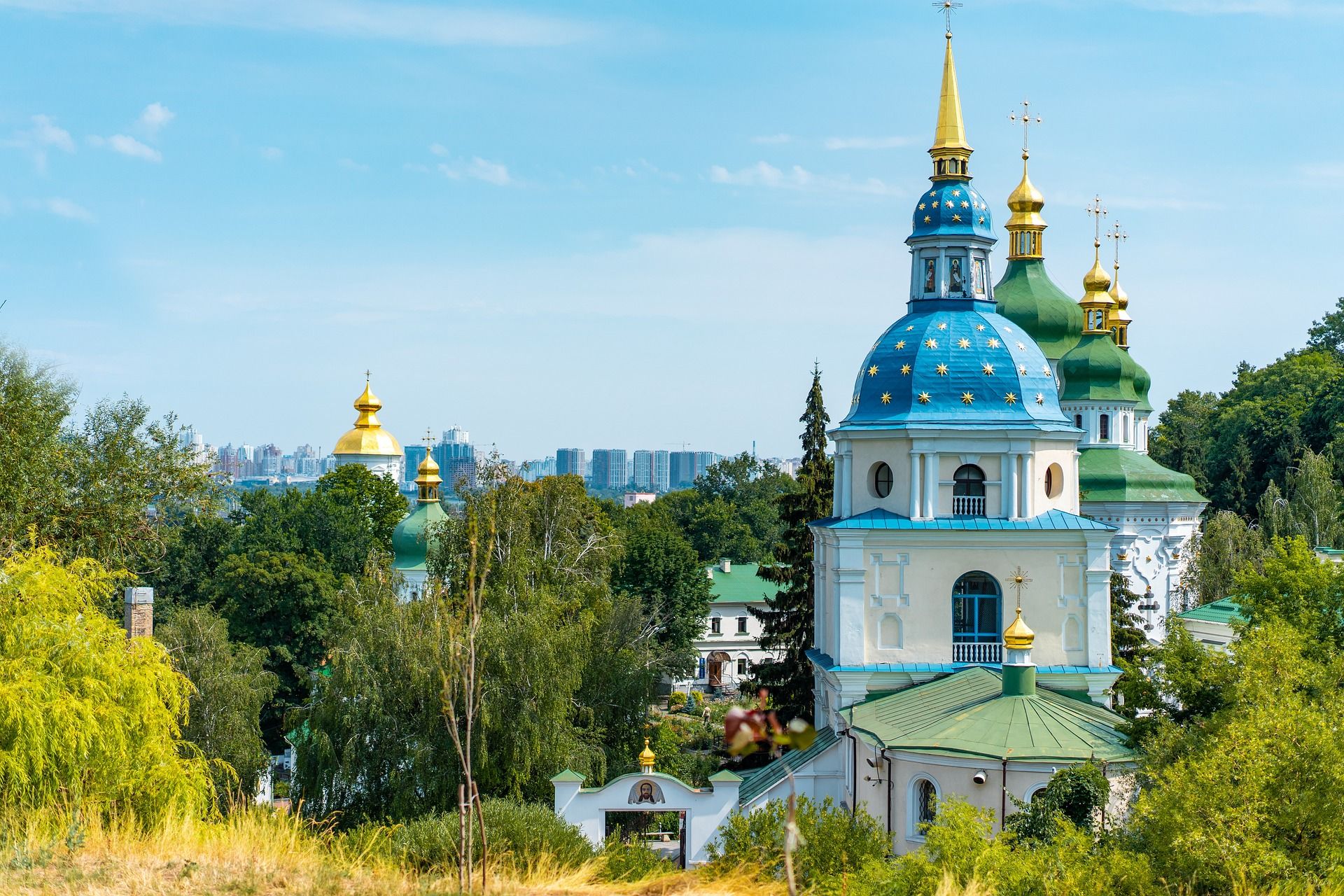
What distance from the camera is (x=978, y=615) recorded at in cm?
2742

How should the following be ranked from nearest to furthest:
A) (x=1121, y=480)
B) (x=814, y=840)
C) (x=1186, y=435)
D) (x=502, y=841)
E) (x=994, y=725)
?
(x=502, y=841) < (x=814, y=840) < (x=994, y=725) < (x=1121, y=480) < (x=1186, y=435)

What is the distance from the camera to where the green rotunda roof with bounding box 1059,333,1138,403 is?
4722cm

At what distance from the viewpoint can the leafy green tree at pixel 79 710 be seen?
16.8 metres

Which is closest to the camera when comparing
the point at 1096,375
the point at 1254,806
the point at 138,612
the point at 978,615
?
the point at 1254,806

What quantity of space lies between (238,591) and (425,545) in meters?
6.44

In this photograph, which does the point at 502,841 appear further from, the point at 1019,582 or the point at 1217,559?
the point at 1217,559

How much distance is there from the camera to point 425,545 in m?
48.7

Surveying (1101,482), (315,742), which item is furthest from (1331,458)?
(315,742)

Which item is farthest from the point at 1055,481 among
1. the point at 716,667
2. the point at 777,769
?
the point at 716,667

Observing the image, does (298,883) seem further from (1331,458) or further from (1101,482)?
(1331,458)

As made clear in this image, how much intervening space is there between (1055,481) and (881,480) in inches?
135

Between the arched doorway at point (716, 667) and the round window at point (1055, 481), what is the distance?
108 feet

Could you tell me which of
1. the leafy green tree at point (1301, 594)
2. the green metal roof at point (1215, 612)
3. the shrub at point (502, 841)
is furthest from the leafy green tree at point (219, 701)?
the green metal roof at point (1215, 612)

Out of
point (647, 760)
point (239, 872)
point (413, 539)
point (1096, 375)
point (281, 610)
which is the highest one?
point (1096, 375)
